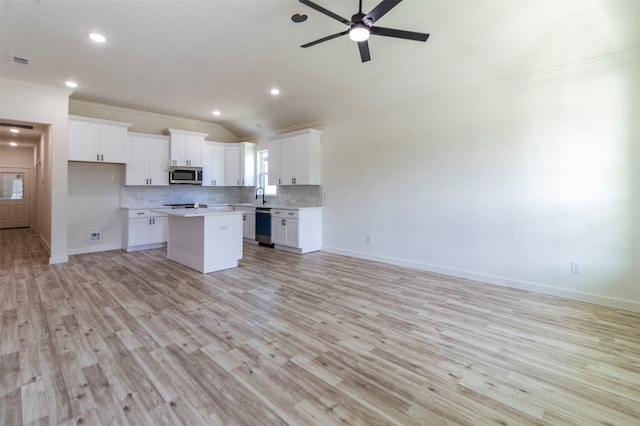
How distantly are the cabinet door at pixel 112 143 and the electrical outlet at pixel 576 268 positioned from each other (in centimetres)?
761

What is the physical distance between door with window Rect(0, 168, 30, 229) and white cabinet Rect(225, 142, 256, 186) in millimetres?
7577

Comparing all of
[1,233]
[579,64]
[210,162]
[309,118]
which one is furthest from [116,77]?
[1,233]

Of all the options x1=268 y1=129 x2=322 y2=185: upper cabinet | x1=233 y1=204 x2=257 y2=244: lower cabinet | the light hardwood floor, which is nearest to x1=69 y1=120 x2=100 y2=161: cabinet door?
the light hardwood floor

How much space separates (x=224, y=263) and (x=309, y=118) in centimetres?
345

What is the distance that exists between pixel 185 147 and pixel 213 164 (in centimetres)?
87

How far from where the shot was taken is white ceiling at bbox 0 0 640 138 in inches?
113

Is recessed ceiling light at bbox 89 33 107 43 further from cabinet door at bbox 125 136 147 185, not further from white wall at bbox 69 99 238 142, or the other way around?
white wall at bbox 69 99 238 142

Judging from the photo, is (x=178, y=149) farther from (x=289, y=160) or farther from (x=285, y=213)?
(x=285, y=213)

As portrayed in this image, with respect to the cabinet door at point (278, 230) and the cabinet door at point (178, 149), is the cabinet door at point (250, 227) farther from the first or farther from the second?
the cabinet door at point (178, 149)

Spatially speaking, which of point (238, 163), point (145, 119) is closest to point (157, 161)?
point (145, 119)

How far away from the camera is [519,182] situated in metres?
3.79

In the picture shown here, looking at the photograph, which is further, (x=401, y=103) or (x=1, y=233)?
Answer: (x=1, y=233)

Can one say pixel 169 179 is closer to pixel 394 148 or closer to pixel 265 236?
pixel 265 236

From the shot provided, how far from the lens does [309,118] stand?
6109 millimetres
